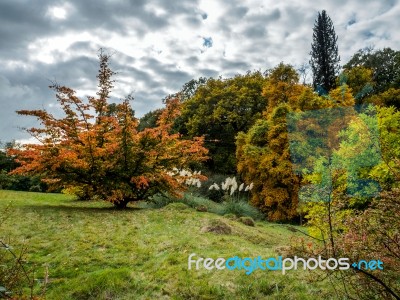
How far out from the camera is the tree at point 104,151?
9008mm

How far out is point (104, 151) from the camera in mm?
9273

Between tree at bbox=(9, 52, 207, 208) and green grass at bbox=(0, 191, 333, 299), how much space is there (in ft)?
4.05

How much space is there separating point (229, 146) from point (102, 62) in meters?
17.4

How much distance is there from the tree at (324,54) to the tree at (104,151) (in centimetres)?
2433

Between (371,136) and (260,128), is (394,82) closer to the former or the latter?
(260,128)

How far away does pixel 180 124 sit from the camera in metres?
28.8

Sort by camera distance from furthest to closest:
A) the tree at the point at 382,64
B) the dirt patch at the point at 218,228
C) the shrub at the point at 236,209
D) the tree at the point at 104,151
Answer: the tree at the point at 382,64
the shrub at the point at 236,209
the tree at the point at 104,151
the dirt patch at the point at 218,228

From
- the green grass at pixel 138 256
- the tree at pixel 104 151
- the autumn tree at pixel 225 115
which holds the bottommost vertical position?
the green grass at pixel 138 256

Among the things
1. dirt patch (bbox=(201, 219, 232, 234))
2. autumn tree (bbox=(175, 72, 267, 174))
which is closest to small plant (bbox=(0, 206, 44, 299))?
dirt patch (bbox=(201, 219, 232, 234))

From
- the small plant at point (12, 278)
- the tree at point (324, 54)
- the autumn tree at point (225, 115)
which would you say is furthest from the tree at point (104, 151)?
the tree at point (324, 54)

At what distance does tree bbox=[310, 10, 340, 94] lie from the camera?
31.0 metres

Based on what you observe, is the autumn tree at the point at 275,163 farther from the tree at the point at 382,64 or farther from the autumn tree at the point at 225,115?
the tree at the point at 382,64

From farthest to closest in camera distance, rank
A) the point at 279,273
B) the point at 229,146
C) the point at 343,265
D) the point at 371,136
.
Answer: the point at 229,146 < the point at 371,136 < the point at 279,273 < the point at 343,265

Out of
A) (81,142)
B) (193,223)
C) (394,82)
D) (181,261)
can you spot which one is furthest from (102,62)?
(394,82)
